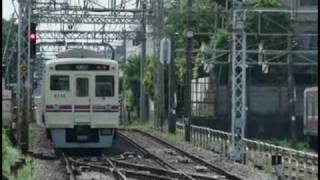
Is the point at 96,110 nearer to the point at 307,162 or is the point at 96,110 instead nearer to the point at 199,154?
the point at 199,154

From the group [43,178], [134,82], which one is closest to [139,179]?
[43,178]

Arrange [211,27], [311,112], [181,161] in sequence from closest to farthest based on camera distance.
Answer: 1. [181,161]
2. [311,112]
3. [211,27]

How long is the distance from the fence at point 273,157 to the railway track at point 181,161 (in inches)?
43.8

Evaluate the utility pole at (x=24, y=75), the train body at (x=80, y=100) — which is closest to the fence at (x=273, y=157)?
the train body at (x=80, y=100)

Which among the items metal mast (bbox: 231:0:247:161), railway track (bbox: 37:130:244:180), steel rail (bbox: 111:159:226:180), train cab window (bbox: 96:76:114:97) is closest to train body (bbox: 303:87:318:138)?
railway track (bbox: 37:130:244:180)

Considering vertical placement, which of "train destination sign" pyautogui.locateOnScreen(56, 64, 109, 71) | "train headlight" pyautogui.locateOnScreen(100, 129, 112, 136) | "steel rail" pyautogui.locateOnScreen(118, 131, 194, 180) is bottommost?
"steel rail" pyautogui.locateOnScreen(118, 131, 194, 180)

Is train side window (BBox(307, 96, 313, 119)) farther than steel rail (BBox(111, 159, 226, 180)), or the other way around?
train side window (BBox(307, 96, 313, 119))

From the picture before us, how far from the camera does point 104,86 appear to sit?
23000 millimetres

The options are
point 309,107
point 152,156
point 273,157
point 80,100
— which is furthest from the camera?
point 309,107

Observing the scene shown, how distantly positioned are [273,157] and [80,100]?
753 centimetres

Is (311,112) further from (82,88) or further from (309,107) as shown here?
(82,88)

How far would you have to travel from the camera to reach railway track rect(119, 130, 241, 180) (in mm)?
17750

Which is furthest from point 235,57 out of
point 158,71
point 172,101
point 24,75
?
point 158,71

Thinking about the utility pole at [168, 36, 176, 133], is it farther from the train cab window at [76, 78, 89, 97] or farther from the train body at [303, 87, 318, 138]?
the train cab window at [76, 78, 89, 97]
